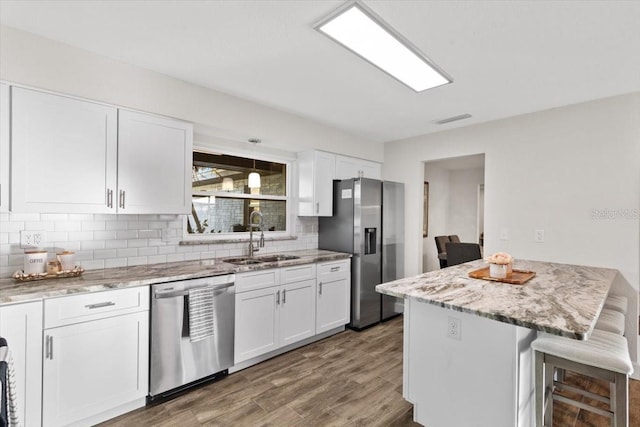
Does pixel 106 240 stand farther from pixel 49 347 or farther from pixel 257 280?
pixel 257 280

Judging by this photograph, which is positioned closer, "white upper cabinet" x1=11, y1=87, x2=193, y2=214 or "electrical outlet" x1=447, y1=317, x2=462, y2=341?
"electrical outlet" x1=447, y1=317, x2=462, y2=341

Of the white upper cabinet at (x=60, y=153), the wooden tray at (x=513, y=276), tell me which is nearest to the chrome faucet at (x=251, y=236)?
the white upper cabinet at (x=60, y=153)

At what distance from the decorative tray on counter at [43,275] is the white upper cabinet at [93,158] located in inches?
16.4

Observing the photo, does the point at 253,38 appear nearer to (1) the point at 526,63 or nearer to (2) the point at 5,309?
(1) the point at 526,63

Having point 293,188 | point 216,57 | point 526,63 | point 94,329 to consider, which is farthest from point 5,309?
point 526,63

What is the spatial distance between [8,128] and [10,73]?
1.14 ft

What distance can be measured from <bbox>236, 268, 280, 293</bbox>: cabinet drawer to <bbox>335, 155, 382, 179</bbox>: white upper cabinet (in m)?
1.67

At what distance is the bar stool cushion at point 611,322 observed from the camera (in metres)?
2.00

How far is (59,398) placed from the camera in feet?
6.09

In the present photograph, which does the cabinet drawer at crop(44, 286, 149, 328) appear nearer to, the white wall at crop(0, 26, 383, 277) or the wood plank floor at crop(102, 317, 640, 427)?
the white wall at crop(0, 26, 383, 277)

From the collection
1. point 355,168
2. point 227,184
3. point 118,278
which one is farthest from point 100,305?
point 355,168

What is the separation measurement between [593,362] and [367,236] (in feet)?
8.05

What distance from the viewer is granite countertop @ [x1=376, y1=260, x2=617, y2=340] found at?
4.61ft

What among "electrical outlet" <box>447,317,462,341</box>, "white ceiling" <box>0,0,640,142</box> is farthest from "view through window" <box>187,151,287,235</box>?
"electrical outlet" <box>447,317,462,341</box>
